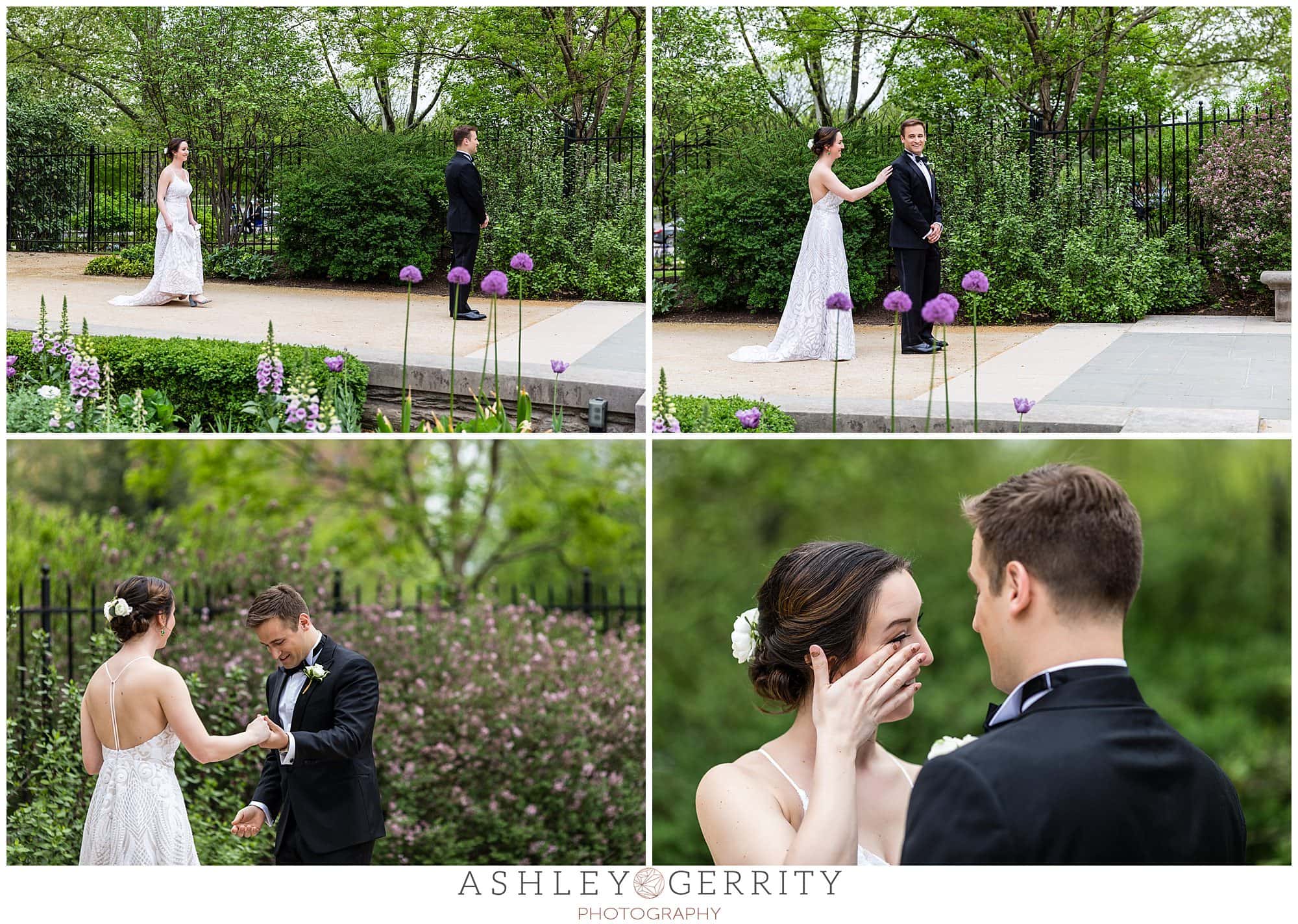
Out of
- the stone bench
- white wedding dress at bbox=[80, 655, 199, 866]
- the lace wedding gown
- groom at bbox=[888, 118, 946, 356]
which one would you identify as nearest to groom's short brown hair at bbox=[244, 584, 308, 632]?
white wedding dress at bbox=[80, 655, 199, 866]

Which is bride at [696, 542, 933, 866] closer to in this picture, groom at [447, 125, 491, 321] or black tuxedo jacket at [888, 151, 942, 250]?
black tuxedo jacket at [888, 151, 942, 250]

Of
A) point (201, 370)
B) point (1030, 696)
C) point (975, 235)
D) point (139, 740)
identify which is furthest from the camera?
point (975, 235)

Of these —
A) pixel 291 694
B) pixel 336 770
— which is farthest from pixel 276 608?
pixel 336 770

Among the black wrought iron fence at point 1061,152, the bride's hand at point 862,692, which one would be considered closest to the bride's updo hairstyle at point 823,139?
the black wrought iron fence at point 1061,152

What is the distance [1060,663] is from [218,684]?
446cm

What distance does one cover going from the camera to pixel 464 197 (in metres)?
7.16

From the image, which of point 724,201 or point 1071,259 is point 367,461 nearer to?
point 724,201

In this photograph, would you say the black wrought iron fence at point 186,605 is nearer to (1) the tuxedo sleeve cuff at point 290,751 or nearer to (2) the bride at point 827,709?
(1) the tuxedo sleeve cuff at point 290,751

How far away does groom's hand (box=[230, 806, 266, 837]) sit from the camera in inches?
143

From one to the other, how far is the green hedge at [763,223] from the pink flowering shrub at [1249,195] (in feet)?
8.87

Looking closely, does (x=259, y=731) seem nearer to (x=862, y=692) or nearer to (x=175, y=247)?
(x=862, y=692)

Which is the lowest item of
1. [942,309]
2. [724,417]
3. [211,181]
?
[724,417]

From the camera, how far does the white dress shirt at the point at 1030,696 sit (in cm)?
224

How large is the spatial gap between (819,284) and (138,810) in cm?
455
